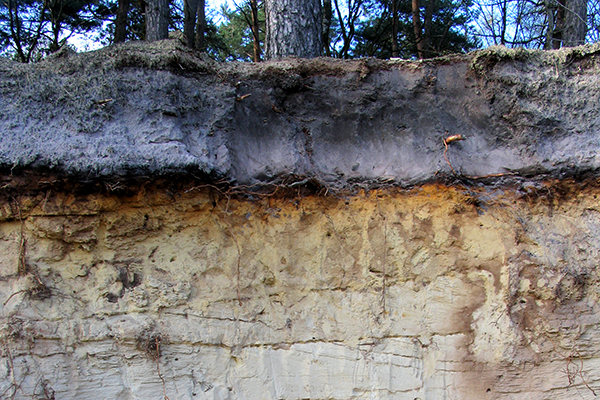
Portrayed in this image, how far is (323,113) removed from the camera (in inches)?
135

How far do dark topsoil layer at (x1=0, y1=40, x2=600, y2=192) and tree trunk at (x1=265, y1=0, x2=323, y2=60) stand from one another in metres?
1.49

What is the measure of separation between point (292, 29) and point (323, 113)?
185cm

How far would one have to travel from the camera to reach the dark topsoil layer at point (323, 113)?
302 centimetres

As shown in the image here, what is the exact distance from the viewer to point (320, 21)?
4.98 m

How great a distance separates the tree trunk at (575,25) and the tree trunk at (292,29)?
485 centimetres

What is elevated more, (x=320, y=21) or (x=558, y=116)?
(x=320, y=21)

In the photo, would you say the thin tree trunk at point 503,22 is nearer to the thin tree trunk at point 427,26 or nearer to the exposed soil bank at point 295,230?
the thin tree trunk at point 427,26

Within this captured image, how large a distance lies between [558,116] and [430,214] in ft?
4.36

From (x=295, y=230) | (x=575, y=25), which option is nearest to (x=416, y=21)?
(x=575, y=25)

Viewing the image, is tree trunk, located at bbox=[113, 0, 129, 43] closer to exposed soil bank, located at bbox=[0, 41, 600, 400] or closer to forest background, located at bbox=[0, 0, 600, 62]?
forest background, located at bbox=[0, 0, 600, 62]

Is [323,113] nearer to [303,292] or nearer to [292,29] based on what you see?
[303,292]

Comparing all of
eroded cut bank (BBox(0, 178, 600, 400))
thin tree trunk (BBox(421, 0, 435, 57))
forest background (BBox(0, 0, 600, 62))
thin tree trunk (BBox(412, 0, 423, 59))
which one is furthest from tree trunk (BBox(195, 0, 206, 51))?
eroded cut bank (BBox(0, 178, 600, 400))

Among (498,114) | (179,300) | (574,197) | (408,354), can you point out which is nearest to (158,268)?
(179,300)

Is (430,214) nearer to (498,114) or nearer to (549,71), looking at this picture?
(498,114)
